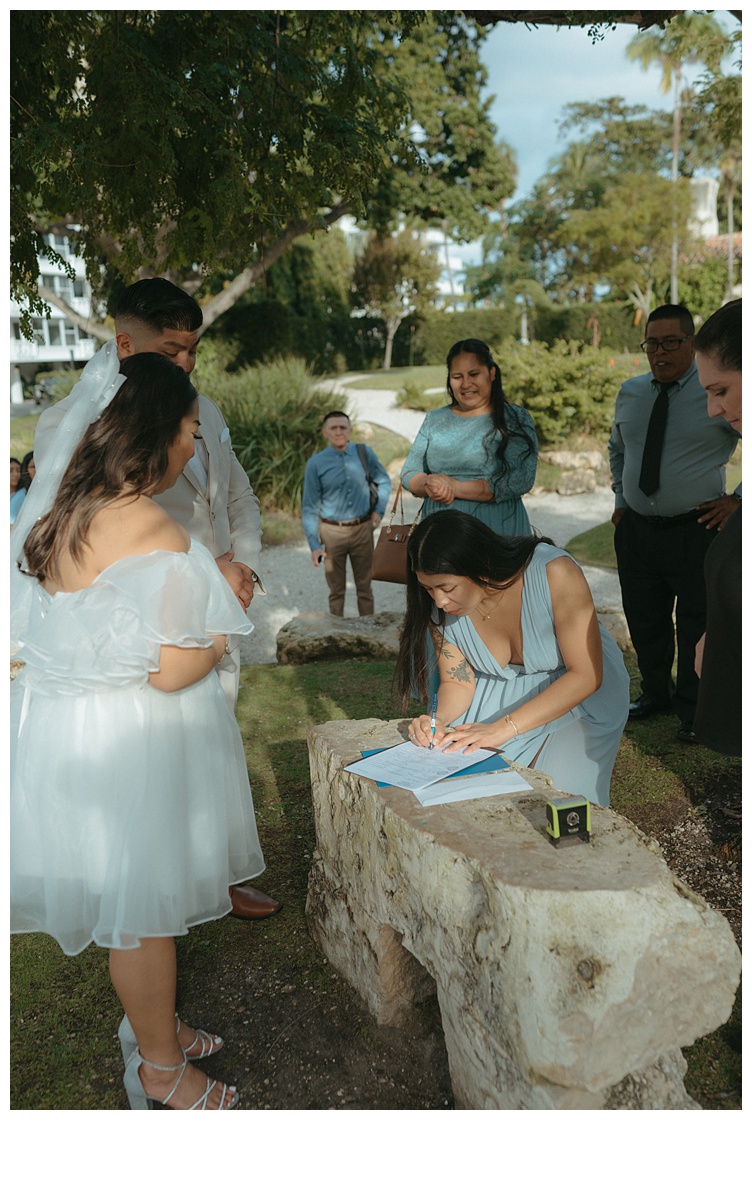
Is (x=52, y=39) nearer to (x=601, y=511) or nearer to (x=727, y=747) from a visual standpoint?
(x=727, y=747)

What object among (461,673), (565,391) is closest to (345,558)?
(461,673)

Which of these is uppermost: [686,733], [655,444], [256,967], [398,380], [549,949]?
[398,380]

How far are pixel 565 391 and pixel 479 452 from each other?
12028 mm

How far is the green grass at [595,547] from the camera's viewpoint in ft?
34.0

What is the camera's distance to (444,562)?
111 inches

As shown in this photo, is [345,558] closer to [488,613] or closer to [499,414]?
[499,414]

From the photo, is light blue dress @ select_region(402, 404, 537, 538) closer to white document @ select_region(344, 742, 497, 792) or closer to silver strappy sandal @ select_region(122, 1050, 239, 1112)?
white document @ select_region(344, 742, 497, 792)

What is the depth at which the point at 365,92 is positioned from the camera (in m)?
4.54

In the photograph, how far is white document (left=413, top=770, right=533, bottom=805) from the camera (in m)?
Result: 2.43

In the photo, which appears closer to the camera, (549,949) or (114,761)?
(549,949)

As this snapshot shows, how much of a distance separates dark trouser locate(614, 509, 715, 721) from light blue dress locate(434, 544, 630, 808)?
5.21 feet

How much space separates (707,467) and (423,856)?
2.99 m
